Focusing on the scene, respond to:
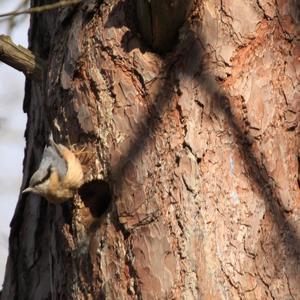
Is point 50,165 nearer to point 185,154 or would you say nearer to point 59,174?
point 59,174

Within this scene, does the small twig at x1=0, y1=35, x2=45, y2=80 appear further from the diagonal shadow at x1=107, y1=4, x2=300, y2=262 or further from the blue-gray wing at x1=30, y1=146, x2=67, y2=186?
the diagonal shadow at x1=107, y1=4, x2=300, y2=262

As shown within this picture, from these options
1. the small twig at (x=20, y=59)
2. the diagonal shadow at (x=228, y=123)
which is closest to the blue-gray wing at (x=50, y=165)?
the diagonal shadow at (x=228, y=123)

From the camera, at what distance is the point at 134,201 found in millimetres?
1774

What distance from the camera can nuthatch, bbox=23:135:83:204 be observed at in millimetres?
1859

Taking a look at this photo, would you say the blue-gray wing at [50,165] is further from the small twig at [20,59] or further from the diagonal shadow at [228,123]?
the small twig at [20,59]

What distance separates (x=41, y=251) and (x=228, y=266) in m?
0.90

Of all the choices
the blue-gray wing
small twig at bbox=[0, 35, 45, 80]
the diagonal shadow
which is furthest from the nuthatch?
small twig at bbox=[0, 35, 45, 80]

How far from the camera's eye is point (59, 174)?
189 cm

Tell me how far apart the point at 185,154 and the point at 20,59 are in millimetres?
672

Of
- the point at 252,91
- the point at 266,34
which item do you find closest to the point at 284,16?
the point at 266,34

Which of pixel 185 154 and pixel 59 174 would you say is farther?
pixel 59 174

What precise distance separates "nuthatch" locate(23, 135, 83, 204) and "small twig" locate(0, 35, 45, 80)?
0.32m

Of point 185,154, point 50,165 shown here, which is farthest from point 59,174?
point 185,154

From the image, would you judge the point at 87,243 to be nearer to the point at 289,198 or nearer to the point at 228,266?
the point at 228,266
